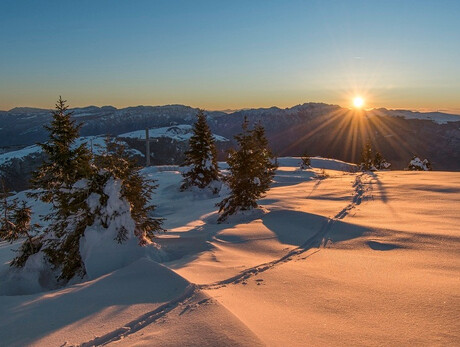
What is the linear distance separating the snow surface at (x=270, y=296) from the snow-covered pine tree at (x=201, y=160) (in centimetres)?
1526

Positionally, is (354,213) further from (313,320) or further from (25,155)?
(25,155)

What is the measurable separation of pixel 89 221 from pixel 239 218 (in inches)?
238

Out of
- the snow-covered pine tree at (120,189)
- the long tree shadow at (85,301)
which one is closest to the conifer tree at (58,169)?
the snow-covered pine tree at (120,189)

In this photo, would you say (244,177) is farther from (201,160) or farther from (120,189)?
(201,160)

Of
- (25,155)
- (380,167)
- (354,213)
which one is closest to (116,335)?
(354,213)

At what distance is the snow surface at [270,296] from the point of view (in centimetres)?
364

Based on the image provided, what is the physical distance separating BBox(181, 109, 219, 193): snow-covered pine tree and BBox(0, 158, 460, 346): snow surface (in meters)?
15.3

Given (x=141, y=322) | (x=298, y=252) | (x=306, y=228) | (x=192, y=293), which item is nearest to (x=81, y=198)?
(x=192, y=293)

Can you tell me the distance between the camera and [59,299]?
197 inches

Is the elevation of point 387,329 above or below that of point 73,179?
below

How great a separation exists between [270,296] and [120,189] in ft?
15.8

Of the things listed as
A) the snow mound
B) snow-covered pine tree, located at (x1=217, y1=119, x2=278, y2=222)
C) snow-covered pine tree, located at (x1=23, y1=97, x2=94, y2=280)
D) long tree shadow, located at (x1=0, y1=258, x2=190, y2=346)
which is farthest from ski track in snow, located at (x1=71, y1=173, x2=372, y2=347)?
the snow mound

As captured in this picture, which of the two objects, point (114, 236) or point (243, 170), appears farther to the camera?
point (243, 170)

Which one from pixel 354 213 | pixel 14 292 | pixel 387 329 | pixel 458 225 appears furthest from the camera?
pixel 354 213
